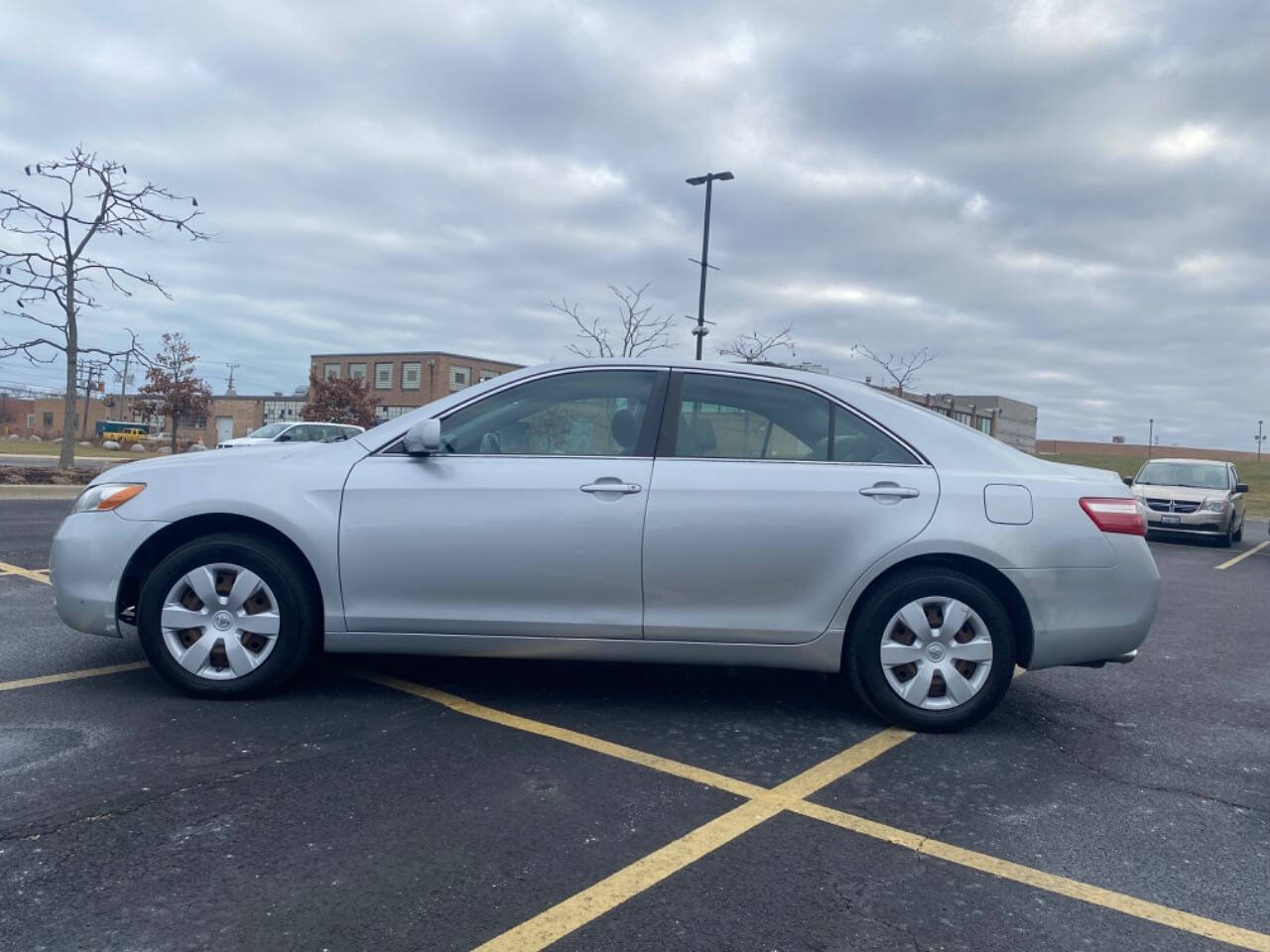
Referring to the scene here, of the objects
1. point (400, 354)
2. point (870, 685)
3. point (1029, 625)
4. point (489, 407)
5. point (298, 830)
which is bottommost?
point (298, 830)

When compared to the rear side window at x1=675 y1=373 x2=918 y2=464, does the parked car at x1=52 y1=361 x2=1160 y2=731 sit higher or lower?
lower

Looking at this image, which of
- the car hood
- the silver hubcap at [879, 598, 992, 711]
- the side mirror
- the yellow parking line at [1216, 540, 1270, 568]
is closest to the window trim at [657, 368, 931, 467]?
the silver hubcap at [879, 598, 992, 711]

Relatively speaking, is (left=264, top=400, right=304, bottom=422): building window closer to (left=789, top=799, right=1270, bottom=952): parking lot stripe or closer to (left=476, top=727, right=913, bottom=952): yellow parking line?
(left=476, top=727, right=913, bottom=952): yellow parking line

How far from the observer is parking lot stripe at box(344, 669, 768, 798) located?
3.63 m

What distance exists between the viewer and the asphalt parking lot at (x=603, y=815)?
259cm

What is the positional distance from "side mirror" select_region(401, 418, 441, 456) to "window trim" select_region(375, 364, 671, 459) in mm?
110

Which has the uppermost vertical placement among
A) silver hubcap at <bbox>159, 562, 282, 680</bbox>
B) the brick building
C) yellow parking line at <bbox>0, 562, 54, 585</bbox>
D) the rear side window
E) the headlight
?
the brick building

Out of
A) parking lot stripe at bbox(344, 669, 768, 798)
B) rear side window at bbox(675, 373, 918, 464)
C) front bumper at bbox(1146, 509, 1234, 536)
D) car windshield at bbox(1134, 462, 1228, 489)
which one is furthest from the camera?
car windshield at bbox(1134, 462, 1228, 489)

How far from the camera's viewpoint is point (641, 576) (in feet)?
13.9

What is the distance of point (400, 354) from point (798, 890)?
260 ft

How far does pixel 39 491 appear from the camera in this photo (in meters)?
15.4

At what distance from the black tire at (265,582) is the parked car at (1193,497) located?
50.7 ft

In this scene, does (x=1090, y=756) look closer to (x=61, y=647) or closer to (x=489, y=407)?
(x=489, y=407)

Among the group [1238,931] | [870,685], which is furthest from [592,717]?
[1238,931]
